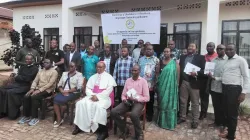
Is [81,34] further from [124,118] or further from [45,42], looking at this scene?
[124,118]

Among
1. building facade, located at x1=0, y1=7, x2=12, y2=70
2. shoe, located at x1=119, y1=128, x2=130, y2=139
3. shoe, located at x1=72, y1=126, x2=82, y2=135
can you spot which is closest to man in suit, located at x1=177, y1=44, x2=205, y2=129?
shoe, located at x1=119, y1=128, x2=130, y2=139

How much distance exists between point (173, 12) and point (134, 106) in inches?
196

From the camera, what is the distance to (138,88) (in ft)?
15.7

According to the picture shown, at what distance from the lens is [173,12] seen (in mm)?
8625

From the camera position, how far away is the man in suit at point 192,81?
5.03m

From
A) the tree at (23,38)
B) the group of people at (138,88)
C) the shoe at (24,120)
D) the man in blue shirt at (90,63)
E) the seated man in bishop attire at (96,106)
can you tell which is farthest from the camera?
the tree at (23,38)

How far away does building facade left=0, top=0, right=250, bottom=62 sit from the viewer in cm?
746

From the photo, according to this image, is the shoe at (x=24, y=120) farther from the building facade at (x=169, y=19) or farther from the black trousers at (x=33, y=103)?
the building facade at (x=169, y=19)

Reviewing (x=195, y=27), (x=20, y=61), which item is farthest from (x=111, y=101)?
(x=195, y=27)

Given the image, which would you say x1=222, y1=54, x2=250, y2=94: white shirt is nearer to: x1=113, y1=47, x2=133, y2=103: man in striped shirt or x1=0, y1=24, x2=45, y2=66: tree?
x1=113, y1=47, x2=133, y2=103: man in striped shirt

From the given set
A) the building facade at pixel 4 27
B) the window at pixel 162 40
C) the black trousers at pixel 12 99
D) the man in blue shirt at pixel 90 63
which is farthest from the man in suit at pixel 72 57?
the building facade at pixel 4 27

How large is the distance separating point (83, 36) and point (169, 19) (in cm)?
348

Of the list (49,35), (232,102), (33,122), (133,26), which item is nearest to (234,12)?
(133,26)

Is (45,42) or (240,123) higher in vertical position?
(45,42)
